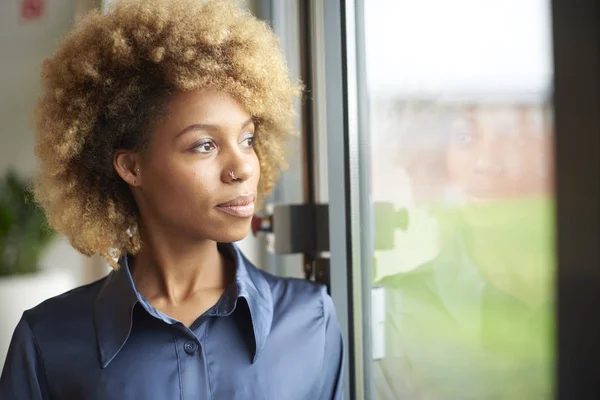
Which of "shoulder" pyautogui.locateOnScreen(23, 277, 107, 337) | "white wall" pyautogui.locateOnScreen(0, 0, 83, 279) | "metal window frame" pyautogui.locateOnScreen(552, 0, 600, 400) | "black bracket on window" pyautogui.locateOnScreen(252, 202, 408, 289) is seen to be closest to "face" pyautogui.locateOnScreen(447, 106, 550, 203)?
"metal window frame" pyautogui.locateOnScreen(552, 0, 600, 400)

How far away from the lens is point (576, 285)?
2.01ft

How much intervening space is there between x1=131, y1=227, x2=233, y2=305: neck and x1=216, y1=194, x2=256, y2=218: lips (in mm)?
106

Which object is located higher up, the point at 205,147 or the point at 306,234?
the point at 205,147

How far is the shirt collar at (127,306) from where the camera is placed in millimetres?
983

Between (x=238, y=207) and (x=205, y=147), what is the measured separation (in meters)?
A: 0.11

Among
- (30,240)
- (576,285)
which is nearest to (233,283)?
(576,285)

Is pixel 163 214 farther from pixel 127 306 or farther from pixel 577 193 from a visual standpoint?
pixel 577 193

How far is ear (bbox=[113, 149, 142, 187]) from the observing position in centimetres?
103

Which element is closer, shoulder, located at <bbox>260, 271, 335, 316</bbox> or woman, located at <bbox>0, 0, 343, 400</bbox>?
woman, located at <bbox>0, 0, 343, 400</bbox>

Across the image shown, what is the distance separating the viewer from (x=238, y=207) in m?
1.00

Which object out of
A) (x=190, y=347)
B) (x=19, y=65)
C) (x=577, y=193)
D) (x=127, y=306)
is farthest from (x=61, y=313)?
(x=19, y=65)

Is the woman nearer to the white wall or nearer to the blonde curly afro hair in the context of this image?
the blonde curly afro hair

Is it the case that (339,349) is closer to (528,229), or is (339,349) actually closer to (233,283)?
(233,283)

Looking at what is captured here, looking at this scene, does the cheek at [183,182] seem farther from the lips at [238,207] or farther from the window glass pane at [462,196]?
the window glass pane at [462,196]
